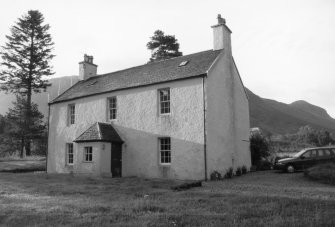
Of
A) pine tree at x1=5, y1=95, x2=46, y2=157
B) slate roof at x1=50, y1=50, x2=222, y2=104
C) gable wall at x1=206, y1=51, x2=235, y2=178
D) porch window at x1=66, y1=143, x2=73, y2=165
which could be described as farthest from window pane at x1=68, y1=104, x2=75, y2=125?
pine tree at x1=5, y1=95, x2=46, y2=157

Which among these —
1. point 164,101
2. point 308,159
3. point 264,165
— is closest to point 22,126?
point 164,101

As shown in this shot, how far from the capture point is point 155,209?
810 cm

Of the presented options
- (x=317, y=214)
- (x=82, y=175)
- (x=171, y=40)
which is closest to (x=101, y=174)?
(x=82, y=175)

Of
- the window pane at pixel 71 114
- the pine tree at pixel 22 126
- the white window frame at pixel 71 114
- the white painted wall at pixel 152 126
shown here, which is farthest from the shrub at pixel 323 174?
the pine tree at pixel 22 126

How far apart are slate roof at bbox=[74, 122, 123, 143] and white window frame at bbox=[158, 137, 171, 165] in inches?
124

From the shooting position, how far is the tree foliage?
24252 mm

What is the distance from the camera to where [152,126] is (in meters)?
19.8

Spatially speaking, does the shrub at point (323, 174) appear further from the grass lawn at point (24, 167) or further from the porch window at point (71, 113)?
the grass lawn at point (24, 167)

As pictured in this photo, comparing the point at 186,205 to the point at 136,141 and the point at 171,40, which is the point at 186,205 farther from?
the point at 171,40

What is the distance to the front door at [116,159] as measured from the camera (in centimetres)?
2055

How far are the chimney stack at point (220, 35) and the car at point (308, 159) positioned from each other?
28.0ft

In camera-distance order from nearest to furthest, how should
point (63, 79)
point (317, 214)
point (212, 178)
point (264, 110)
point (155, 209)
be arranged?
point (317, 214), point (155, 209), point (212, 178), point (264, 110), point (63, 79)

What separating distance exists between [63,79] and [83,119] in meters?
157

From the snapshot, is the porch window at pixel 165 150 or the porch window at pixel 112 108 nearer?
the porch window at pixel 165 150
